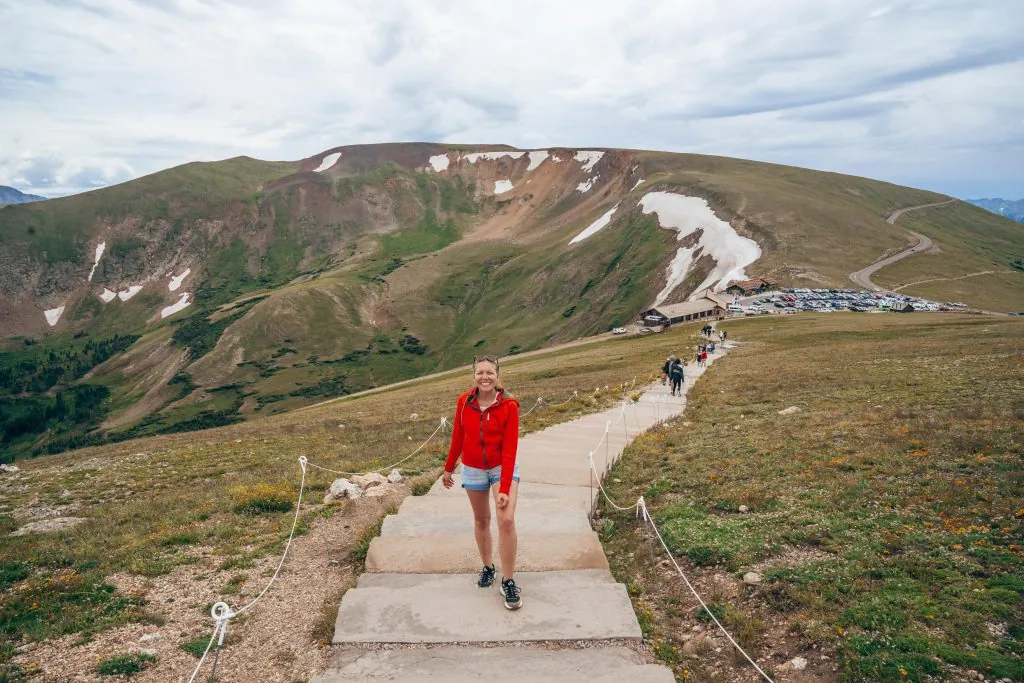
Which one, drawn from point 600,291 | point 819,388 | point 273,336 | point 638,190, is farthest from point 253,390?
point 819,388

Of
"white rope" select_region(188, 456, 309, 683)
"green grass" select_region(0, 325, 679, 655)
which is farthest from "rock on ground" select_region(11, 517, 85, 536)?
"white rope" select_region(188, 456, 309, 683)

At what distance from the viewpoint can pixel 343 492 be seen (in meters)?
15.4

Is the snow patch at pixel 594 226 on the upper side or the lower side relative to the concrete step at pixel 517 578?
upper

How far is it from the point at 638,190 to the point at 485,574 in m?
192

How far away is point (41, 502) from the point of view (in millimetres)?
19078

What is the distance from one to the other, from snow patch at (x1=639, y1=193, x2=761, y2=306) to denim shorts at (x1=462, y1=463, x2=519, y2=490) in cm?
9346

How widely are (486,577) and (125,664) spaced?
5.35 m

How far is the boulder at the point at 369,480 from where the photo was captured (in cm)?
1627

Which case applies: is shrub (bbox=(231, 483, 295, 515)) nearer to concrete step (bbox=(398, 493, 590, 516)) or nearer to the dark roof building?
concrete step (bbox=(398, 493, 590, 516))

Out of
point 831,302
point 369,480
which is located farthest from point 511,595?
point 831,302

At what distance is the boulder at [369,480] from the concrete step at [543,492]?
2.29m

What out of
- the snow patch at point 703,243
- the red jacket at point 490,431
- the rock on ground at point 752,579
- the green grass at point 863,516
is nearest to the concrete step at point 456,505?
the green grass at point 863,516

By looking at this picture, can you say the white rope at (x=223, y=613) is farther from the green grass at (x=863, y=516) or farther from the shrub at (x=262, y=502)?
the green grass at (x=863, y=516)

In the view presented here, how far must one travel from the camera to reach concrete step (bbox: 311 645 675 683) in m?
6.82
